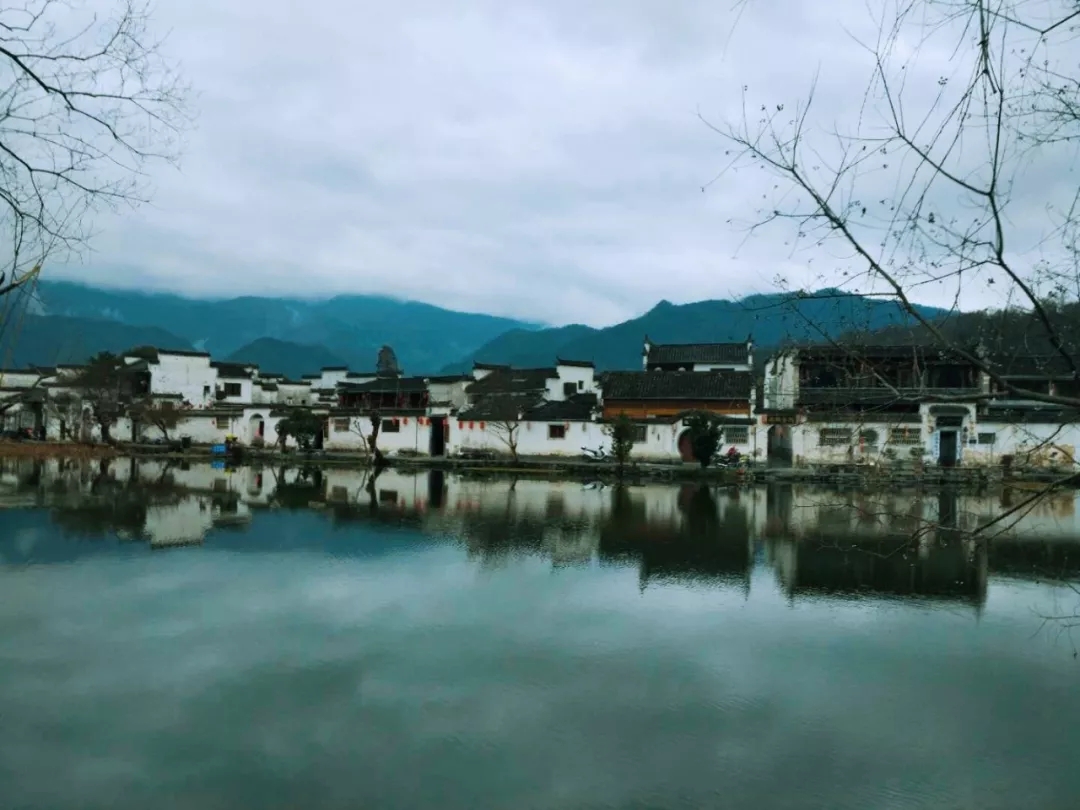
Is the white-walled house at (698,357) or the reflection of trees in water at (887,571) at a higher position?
the white-walled house at (698,357)

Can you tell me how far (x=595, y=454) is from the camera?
2695 cm

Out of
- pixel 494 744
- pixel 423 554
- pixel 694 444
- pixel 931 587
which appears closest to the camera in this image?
pixel 494 744

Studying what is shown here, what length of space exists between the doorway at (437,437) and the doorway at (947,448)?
17110 mm

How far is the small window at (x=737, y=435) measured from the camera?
2547 centimetres

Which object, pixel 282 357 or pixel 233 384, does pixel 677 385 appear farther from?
pixel 282 357

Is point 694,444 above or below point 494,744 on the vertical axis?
above

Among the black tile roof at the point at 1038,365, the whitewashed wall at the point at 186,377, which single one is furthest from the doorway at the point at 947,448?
the whitewashed wall at the point at 186,377

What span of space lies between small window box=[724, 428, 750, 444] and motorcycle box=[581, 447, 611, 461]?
3.97 m

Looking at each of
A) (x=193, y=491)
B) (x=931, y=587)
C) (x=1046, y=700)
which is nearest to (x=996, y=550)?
(x=931, y=587)

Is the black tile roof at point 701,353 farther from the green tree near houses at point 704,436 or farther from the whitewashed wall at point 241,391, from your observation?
the whitewashed wall at point 241,391

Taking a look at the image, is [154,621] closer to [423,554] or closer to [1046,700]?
[423,554]

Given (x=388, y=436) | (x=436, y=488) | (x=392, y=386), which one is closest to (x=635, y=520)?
(x=436, y=488)

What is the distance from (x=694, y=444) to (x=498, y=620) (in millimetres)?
16567

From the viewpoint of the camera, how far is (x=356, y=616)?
8.57 meters
